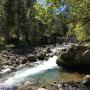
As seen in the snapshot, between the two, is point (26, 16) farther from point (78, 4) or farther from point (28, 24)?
point (78, 4)

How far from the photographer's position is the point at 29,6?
6894 centimetres

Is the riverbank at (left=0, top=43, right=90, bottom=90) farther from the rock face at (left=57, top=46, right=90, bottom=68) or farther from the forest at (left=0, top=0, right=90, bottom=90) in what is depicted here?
the rock face at (left=57, top=46, right=90, bottom=68)

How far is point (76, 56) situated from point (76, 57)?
104 millimetres

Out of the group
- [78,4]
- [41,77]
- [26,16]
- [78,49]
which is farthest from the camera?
[26,16]

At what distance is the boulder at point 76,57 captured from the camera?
92.8 feet

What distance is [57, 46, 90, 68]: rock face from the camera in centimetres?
2828

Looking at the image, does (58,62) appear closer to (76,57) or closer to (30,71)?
(76,57)

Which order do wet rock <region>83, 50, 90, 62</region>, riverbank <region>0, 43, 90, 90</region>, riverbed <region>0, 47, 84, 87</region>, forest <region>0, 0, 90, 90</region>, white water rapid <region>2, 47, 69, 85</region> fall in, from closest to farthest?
forest <region>0, 0, 90, 90</region> < riverbank <region>0, 43, 90, 90</region> < riverbed <region>0, 47, 84, 87</region> < white water rapid <region>2, 47, 69, 85</region> < wet rock <region>83, 50, 90, 62</region>

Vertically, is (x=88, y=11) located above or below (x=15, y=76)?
above

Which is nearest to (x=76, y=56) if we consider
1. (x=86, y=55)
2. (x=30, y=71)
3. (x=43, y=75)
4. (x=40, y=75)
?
(x=86, y=55)

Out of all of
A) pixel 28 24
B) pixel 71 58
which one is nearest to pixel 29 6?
pixel 28 24

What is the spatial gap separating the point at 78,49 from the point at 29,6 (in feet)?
136

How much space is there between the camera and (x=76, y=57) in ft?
95.5

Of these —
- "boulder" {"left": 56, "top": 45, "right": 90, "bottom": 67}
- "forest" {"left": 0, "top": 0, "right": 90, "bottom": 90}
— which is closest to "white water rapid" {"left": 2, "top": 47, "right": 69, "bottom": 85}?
"forest" {"left": 0, "top": 0, "right": 90, "bottom": 90}
